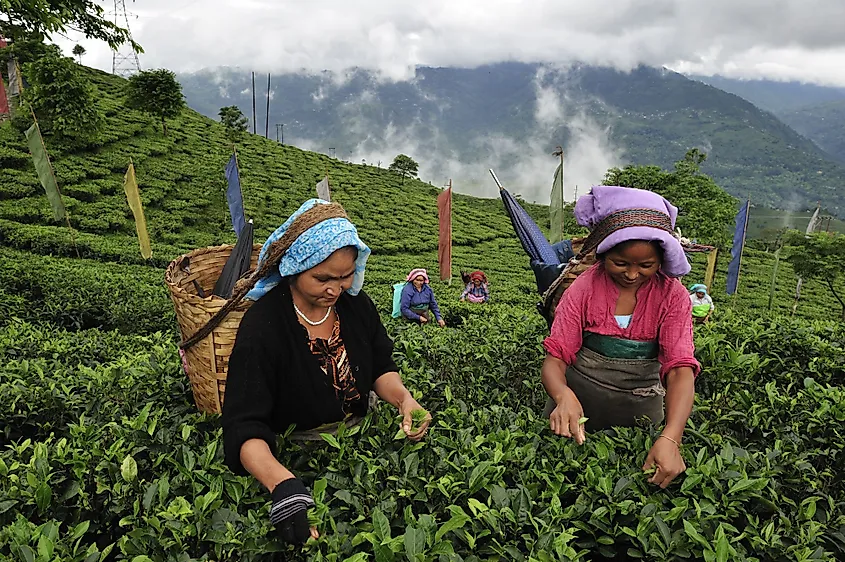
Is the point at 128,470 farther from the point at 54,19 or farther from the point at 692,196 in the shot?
the point at 692,196

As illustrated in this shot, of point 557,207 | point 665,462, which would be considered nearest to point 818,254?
point 557,207

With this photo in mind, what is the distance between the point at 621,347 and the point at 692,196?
2864 centimetres

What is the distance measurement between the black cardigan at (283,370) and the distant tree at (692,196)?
25794mm

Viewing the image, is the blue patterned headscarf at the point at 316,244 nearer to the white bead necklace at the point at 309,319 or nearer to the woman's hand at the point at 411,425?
the white bead necklace at the point at 309,319

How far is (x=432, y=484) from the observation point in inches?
64.7

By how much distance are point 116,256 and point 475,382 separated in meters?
13.3

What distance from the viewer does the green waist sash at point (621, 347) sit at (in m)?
2.13

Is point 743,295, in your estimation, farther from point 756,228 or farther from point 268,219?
point 756,228

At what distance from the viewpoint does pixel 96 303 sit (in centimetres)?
687

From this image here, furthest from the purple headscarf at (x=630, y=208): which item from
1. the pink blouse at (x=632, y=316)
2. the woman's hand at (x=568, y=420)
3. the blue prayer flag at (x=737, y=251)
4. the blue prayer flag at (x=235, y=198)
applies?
the blue prayer flag at (x=737, y=251)

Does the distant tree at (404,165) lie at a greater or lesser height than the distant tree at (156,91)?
lesser

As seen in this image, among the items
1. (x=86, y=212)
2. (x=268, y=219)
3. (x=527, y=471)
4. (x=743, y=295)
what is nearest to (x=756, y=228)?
(x=743, y=295)

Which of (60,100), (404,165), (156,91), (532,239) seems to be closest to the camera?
(532,239)

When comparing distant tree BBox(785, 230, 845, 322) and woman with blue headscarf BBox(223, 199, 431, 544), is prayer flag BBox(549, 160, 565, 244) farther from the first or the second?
distant tree BBox(785, 230, 845, 322)
